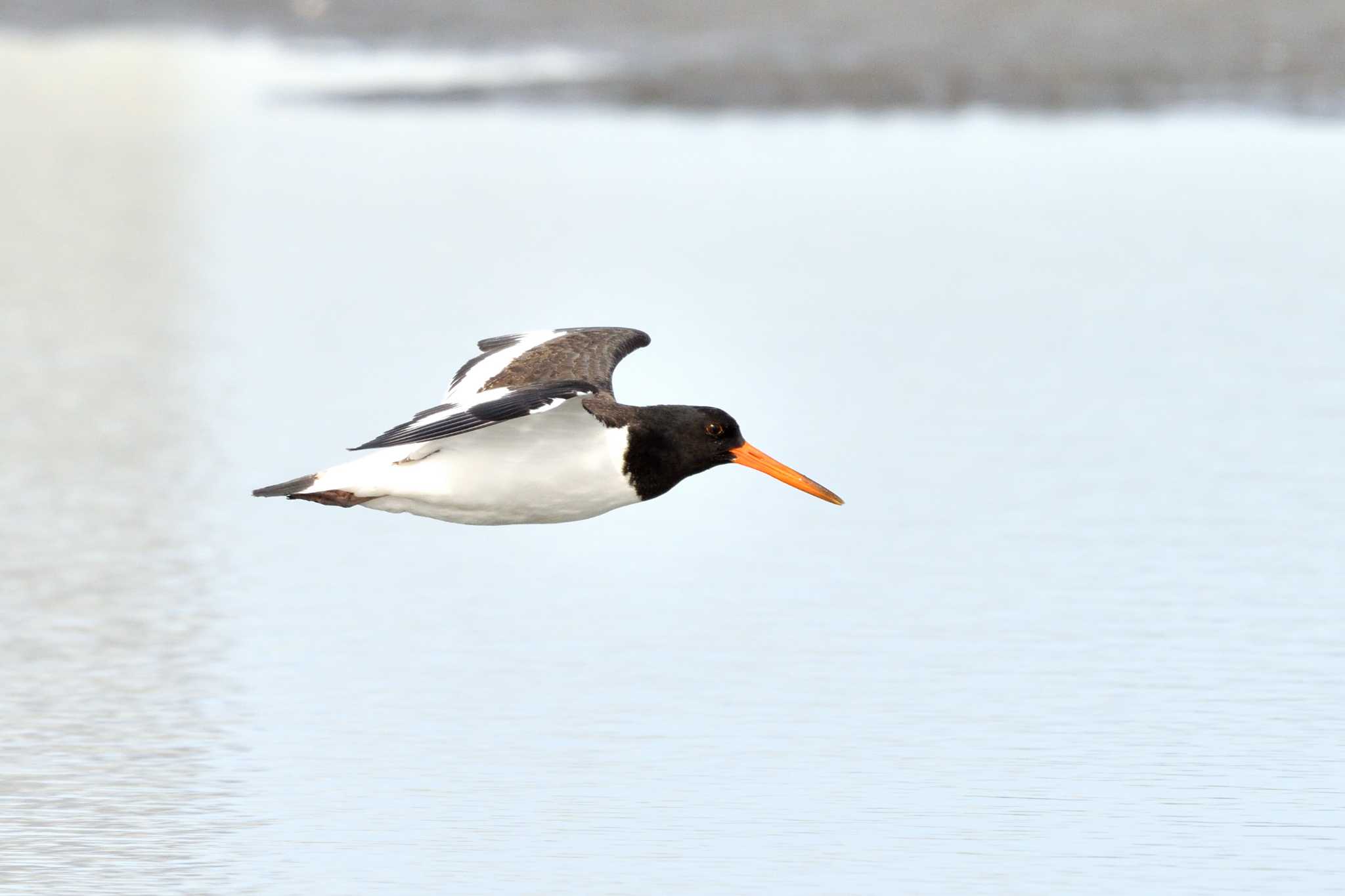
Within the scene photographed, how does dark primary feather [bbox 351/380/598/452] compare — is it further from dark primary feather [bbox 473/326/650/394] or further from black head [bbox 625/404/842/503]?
dark primary feather [bbox 473/326/650/394]

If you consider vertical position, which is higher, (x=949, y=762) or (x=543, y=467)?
(x=543, y=467)

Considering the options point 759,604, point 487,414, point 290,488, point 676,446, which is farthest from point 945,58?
point 487,414

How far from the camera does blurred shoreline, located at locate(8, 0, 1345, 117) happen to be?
127 ft

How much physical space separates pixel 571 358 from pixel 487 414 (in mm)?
2403

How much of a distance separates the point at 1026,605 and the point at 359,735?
4694 mm

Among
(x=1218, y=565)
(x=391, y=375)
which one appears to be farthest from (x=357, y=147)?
(x=1218, y=565)

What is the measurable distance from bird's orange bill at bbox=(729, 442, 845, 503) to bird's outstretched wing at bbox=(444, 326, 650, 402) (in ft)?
2.71

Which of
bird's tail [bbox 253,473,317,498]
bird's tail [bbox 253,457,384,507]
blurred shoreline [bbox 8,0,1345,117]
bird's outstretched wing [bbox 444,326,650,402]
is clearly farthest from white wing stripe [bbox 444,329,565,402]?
blurred shoreline [bbox 8,0,1345,117]

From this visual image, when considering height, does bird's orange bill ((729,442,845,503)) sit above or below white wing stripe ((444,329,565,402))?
below

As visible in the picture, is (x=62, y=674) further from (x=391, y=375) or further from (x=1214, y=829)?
(x=391, y=375)

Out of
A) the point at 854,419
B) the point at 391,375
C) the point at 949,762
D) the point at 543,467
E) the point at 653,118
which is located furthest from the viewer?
the point at 653,118

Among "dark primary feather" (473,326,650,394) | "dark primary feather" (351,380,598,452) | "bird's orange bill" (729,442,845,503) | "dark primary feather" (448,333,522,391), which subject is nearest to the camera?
"dark primary feather" (351,380,598,452)

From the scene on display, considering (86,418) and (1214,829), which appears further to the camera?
(86,418)

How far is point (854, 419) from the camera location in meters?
21.8
